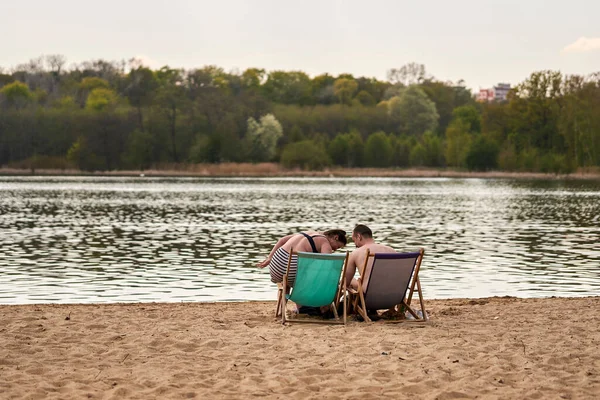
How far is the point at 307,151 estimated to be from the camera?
114 m

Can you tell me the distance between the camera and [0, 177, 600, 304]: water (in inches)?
597

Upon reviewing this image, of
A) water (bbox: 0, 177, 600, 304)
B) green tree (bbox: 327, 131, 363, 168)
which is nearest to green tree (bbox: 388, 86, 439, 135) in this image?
green tree (bbox: 327, 131, 363, 168)

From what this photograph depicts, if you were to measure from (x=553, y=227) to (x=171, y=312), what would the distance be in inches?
928

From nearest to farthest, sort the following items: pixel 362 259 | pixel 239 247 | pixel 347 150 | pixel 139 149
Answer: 1. pixel 362 259
2. pixel 239 247
3. pixel 139 149
4. pixel 347 150

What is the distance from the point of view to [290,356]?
7.72 m

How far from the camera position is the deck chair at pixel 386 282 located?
9289 millimetres

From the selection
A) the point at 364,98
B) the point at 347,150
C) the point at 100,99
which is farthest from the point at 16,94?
the point at 364,98

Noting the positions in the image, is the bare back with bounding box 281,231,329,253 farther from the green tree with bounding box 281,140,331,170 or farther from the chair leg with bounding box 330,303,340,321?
the green tree with bounding box 281,140,331,170

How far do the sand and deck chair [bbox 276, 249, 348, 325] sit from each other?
0.28 metres

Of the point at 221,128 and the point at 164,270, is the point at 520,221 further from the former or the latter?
the point at 221,128

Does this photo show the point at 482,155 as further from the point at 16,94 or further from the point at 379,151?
the point at 16,94

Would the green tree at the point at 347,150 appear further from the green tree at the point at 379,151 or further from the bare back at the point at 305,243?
the bare back at the point at 305,243

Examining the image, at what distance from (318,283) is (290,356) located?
5.72 feet

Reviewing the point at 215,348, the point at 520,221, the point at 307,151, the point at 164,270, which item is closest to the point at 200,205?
the point at 520,221
